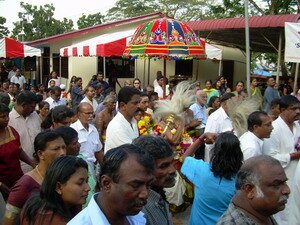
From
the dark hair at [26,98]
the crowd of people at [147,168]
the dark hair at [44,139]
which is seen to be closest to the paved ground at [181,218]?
the crowd of people at [147,168]

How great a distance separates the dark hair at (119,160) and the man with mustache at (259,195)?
1.98ft

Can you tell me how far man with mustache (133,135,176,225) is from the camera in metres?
2.46

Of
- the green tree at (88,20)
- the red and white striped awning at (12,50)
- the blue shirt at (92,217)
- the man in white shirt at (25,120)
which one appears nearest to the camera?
the blue shirt at (92,217)

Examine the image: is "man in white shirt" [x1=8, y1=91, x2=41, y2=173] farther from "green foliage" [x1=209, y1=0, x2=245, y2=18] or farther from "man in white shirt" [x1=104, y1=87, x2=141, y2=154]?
"green foliage" [x1=209, y1=0, x2=245, y2=18]

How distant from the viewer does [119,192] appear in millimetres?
1879

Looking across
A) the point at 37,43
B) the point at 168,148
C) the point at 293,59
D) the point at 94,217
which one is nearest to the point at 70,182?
the point at 168,148

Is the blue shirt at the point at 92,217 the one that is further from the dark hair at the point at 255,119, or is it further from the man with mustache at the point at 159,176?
the dark hair at the point at 255,119

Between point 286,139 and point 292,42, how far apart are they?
15.9ft

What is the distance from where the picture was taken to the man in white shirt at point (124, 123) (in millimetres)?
4379

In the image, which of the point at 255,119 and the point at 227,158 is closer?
the point at 227,158

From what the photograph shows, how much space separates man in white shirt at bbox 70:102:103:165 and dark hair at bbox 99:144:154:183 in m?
2.88

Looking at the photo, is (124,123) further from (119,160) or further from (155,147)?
(119,160)

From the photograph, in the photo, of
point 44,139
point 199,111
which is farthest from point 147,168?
point 199,111

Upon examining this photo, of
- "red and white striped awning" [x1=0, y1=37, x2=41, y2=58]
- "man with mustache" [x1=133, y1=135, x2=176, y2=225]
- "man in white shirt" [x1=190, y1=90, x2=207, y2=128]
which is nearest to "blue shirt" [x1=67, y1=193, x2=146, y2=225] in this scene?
"man with mustache" [x1=133, y1=135, x2=176, y2=225]
